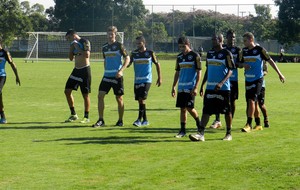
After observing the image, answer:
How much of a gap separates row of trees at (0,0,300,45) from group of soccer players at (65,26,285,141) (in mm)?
66635

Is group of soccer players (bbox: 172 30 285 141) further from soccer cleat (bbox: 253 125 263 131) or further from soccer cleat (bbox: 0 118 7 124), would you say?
soccer cleat (bbox: 0 118 7 124)

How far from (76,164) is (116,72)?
551 centimetres

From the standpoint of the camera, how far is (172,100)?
22.7 m

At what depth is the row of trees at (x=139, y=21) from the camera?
8644cm

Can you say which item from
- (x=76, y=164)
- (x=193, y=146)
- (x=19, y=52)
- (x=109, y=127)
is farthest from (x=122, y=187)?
(x=19, y=52)

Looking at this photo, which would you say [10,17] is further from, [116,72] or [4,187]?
[4,187]

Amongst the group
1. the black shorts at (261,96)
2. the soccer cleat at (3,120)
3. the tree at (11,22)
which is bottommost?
the soccer cleat at (3,120)

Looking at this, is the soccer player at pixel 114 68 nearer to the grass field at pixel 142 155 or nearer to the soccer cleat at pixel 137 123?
the soccer cleat at pixel 137 123

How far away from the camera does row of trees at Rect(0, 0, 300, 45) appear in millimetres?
86438

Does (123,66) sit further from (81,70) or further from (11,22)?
(11,22)

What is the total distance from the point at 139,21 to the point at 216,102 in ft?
254

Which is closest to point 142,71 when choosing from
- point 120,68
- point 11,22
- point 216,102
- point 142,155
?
point 120,68

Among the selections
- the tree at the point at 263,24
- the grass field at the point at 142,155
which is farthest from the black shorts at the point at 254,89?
the tree at the point at 263,24

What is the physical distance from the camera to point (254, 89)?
14445 millimetres
